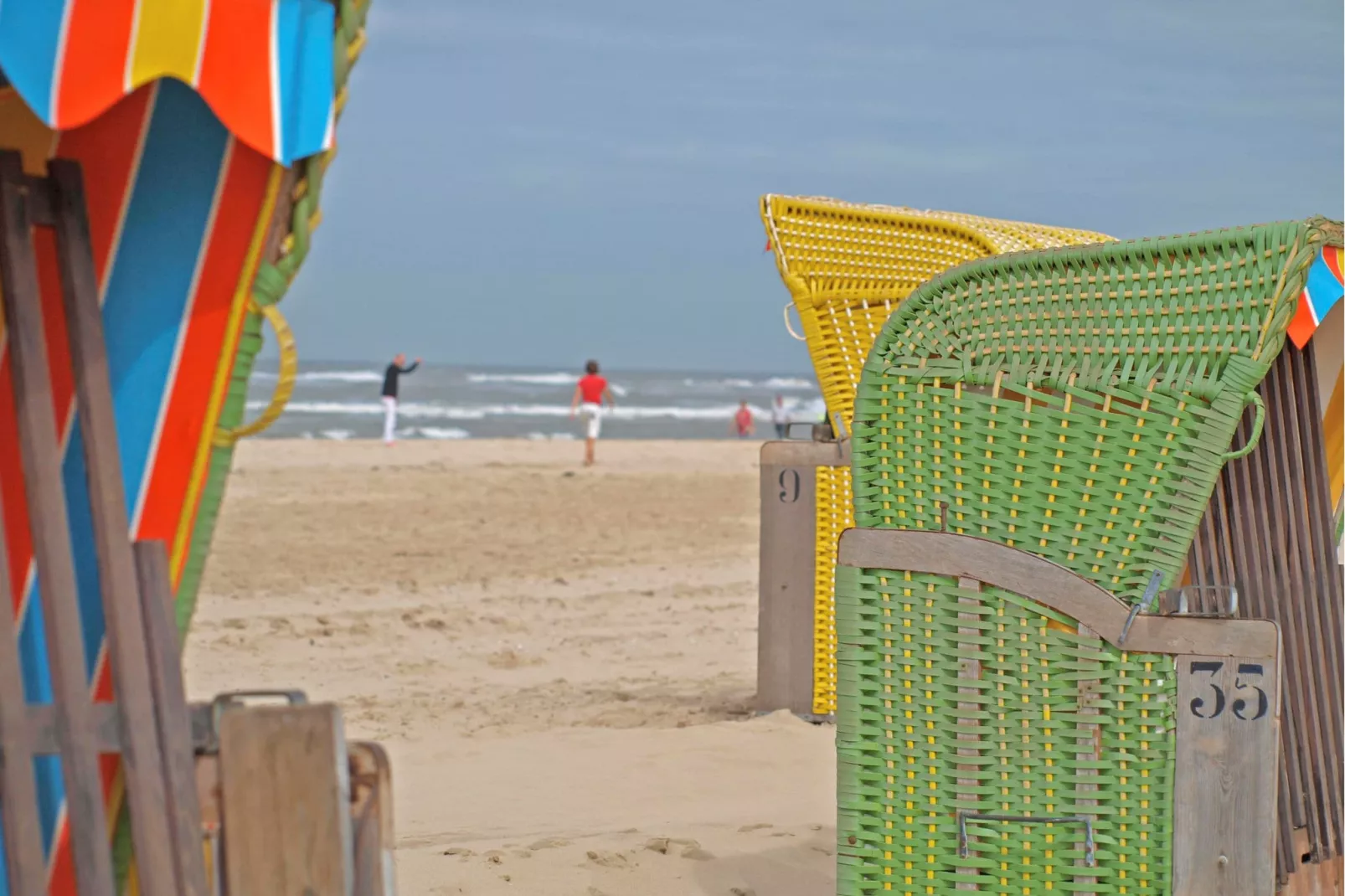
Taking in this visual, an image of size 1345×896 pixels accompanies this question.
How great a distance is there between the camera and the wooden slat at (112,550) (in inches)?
73.9

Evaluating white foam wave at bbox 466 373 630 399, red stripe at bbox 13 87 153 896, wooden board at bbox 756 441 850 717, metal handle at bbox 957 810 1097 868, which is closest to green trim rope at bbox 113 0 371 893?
red stripe at bbox 13 87 153 896

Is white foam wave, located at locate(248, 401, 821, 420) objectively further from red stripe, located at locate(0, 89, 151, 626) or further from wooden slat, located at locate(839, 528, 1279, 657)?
red stripe, located at locate(0, 89, 151, 626)

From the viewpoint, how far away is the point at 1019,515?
2727mm

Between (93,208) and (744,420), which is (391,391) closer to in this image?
(744,420)

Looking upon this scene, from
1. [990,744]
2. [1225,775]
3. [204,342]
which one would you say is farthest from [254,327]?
[1225,775]

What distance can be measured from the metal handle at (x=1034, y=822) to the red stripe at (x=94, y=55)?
2.06 m

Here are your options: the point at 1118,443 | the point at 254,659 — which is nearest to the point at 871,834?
the point at 1118,443

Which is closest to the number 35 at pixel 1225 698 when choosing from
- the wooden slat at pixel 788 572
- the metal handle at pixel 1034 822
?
the metal handle at pixel 1034 822

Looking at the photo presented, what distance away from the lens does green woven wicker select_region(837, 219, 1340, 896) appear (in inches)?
101

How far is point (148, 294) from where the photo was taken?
194cm

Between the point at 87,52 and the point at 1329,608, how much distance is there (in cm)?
282

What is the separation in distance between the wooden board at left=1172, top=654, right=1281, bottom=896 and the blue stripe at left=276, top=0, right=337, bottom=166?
186 cm

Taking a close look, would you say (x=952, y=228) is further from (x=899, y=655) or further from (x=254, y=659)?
(x=254, y=659)

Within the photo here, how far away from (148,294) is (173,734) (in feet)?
2.05
